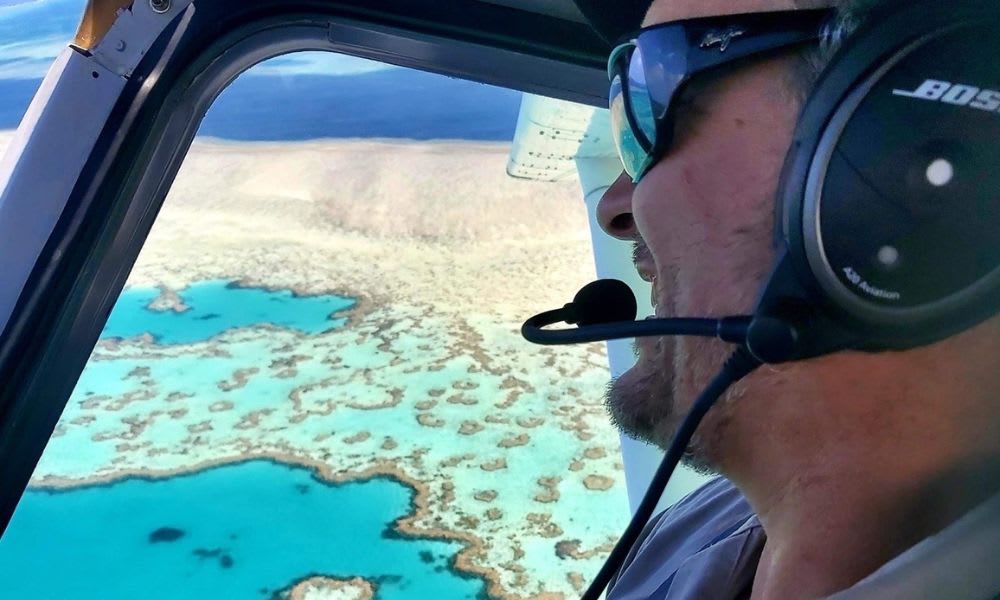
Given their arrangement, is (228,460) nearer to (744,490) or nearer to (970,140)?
(744,490)

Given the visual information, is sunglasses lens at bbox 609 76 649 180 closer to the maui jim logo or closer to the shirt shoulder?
the maui jim logo

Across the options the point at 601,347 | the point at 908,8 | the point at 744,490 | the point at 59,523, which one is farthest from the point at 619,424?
the point at 601,347

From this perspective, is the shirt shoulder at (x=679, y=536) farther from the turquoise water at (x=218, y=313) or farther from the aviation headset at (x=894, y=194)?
the turquoise water at (x=218, y=313)

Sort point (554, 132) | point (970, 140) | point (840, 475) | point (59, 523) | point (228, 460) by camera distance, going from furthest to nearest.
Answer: point (228, 460)
point (59, 523)
point (554, 132)
point (840, 475)
point (970, 140)

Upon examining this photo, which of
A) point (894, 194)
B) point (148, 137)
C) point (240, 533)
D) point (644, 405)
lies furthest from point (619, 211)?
point (240, 533)

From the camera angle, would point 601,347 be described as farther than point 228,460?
Yes

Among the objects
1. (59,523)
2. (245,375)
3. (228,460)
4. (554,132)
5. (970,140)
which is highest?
(554,132)

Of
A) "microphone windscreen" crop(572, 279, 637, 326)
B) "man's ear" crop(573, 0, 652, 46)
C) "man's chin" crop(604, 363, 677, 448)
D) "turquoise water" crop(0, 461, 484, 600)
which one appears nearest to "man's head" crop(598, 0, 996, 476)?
"man's chin" crop(604, 363, 677, 448)

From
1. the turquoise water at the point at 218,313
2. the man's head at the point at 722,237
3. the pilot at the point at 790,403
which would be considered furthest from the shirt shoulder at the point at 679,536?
the turquoise water at the point at 218,313
